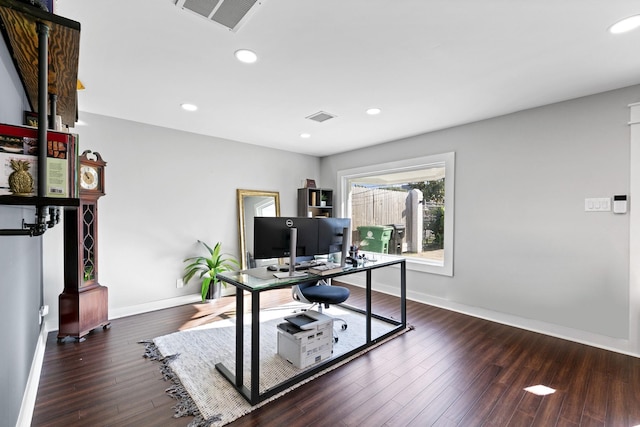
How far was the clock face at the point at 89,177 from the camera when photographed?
2.76m

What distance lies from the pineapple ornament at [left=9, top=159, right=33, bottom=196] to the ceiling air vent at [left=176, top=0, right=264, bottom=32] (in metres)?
1.24

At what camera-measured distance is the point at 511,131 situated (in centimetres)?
323

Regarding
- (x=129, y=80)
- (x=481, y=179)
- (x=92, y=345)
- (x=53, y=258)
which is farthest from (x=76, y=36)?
(x=481, y=179)

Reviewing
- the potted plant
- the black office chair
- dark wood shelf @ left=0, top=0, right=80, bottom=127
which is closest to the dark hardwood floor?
the black office chair

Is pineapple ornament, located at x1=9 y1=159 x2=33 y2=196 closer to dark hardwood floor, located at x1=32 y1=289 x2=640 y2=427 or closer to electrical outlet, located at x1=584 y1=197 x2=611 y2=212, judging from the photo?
dark hardwood floor, located at x1=32 y1=289 x2=640 y2=427

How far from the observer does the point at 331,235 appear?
274cm

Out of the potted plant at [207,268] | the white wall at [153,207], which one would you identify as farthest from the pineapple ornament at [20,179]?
the potted plant at [207,268]

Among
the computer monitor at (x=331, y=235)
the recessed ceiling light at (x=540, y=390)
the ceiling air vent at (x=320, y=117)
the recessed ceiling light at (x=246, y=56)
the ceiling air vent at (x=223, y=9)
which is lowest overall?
the recessed ceiling light at (x=540, y=390)

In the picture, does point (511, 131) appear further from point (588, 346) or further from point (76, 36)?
point (76, 36)

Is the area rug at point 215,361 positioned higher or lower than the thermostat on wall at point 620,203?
lower

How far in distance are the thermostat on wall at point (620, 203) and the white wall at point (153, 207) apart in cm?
441

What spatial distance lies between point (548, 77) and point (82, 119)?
4.71 m

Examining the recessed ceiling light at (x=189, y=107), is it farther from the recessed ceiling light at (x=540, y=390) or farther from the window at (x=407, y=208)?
the recessed ceiling light at (x=540, y=390)

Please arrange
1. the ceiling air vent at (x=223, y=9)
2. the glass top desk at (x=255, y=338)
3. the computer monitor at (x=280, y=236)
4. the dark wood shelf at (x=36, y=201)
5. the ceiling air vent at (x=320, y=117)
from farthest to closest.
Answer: the ceiling air vent at (x=320, y=117), the computer monitor at (x=280, y=236), the glass top desk at (x=255, y=338), the ceiling air vent at (x=223, y=9), the dark wood shelf at (x=36, y=201)
